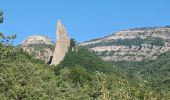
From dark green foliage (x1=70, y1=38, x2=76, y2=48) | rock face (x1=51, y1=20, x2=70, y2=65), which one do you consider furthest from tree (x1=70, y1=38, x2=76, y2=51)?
rock face (x1=51, y1=20, x2=70, y2=65)

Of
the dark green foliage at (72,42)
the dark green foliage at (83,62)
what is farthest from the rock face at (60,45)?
the dark green foliage at (72,42)

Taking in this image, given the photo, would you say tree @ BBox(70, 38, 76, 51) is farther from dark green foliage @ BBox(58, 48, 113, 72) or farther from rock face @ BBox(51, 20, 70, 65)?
rock face @ BBox(51, 20, 70, 65)

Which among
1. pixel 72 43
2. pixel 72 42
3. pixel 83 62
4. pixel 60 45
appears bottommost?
pixel 83 62

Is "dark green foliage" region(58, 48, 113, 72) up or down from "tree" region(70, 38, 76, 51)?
down

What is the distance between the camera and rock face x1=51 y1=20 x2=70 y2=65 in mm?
168300

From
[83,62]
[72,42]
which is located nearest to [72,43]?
[72,42]

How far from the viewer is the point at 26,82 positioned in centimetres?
4331

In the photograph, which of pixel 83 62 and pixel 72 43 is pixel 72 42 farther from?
pixel 83 62

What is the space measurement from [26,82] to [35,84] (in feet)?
11.5

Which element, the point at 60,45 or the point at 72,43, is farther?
the point at 72,43

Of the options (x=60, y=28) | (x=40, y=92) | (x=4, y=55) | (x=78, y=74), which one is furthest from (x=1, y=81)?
(x=60, y=28)

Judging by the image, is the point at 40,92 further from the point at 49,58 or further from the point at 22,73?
the point at 49,58

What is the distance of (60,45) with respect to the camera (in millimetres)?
175000

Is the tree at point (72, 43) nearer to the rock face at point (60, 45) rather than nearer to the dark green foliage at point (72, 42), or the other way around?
the dark green foliage at point (72, 42)
